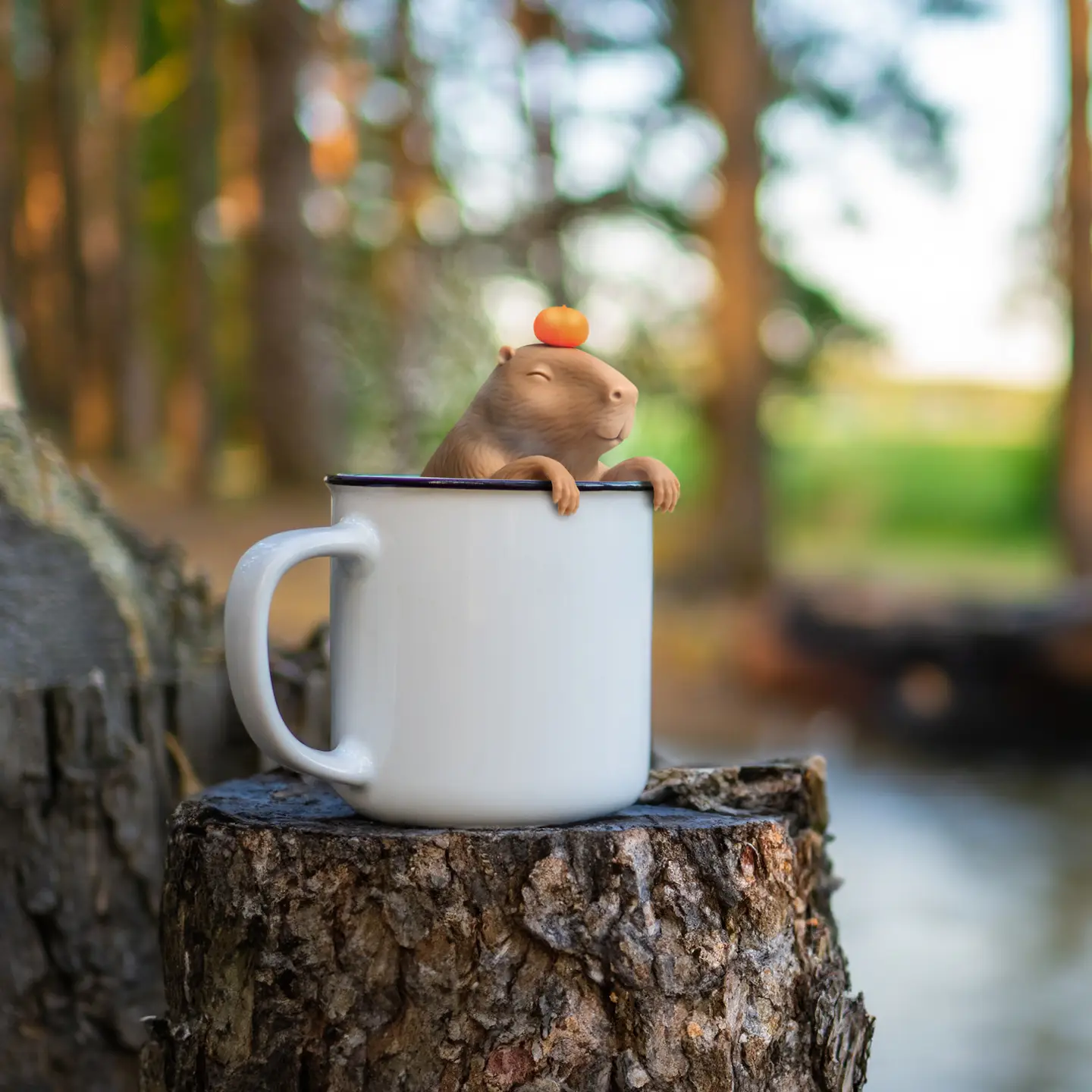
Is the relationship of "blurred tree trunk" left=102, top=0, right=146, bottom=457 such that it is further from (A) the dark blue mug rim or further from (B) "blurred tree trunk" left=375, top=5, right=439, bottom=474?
(A) the dark blue mug rim

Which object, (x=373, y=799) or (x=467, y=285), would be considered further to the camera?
(x=467, y=285)

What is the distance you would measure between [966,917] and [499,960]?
7.37 ft

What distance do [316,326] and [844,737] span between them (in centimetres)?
361

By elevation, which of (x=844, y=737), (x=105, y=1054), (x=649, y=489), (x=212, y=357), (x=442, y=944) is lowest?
(x=844, y=737)

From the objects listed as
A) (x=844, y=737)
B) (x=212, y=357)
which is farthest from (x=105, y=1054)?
(x=212, y=357)

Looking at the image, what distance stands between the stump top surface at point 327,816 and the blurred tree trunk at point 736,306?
504cm

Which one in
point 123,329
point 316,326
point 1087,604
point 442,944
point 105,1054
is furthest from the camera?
point 123,329

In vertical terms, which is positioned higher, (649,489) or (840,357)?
→ (840,357)

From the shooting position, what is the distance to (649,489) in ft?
3.29

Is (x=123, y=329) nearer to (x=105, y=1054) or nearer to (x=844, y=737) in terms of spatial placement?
(x=844, y=737)

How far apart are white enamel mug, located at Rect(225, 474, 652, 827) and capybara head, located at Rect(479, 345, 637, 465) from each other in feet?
0.27

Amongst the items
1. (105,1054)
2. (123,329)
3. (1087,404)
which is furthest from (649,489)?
(123,329)

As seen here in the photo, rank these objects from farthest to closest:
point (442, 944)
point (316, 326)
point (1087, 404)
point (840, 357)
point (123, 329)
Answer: point (123, 329)
point (840, 357)
point (316, 326)
point (1087, 404)
point (442, 944)

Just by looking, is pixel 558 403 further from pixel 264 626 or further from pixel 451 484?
pixel 264 626
